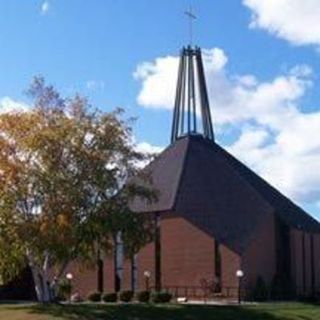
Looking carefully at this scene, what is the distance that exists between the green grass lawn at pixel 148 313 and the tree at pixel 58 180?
3090 mm

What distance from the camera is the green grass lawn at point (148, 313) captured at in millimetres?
44125

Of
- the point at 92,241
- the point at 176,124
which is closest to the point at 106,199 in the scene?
the point at 92,241

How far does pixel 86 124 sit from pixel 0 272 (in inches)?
363

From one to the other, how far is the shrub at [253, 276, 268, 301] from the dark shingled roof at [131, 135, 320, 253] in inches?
118

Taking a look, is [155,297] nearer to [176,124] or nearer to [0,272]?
[0,272]

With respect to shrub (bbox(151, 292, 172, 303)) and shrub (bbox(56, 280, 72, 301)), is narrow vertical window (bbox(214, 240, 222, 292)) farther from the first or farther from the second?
shrub (bbox(56, 280, 72, 301))

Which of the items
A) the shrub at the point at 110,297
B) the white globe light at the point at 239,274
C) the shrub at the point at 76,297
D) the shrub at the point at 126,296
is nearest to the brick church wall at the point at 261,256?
the white globe light at the point at 239,274

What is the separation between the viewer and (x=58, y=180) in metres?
47.5

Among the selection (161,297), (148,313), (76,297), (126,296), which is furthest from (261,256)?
(148,313)

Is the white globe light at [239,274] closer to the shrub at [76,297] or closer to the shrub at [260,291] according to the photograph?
the shrub at [260,291]

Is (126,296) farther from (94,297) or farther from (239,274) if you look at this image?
(239,274)

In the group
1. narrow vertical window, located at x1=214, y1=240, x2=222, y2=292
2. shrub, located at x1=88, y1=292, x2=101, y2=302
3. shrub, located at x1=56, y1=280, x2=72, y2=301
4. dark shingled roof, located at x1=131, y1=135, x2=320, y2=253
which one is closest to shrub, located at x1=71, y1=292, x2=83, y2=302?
shrub, located at x1=56, y1=280, x2=72, y2=301

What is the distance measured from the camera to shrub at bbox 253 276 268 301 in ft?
223

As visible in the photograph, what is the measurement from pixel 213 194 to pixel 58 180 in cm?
2994
